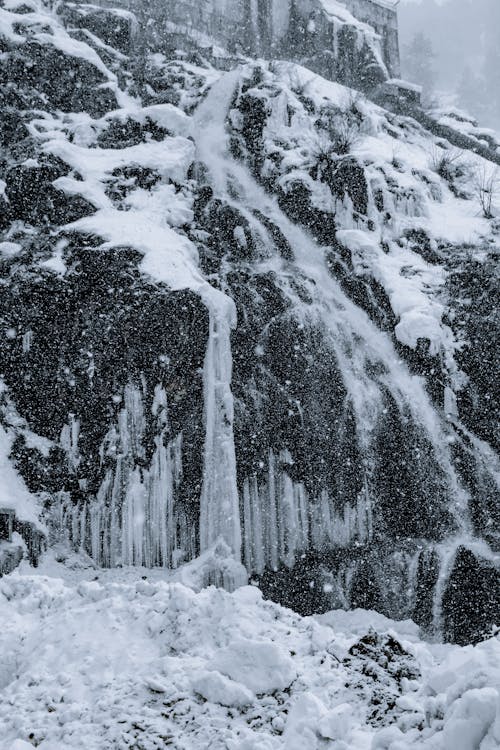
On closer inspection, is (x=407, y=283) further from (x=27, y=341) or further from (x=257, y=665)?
(x=257, y=665)

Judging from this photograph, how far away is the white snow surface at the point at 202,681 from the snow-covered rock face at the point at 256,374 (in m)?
3.74

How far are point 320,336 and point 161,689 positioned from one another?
7598 millimetres

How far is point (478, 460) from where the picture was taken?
30.5 feet

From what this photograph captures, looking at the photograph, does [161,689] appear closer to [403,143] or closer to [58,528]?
[58,528]

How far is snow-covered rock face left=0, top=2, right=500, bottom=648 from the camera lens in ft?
27.2

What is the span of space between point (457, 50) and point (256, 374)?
5137 centimetres

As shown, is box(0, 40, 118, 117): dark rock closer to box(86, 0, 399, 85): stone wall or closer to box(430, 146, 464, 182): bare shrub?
box(86, 0, 399, 85): stone wall

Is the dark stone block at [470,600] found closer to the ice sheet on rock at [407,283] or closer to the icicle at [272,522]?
the icicle at [272,522]

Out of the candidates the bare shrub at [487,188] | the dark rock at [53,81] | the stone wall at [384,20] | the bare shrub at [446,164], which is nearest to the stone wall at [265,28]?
the stone wall at [384,20]

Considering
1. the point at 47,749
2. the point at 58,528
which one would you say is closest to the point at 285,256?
the point at 58,528

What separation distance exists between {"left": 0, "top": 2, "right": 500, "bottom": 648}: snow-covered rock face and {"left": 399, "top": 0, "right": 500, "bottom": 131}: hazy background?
104ft

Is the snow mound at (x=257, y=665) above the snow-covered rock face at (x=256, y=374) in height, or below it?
below

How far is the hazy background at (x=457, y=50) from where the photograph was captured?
39219 millimetres

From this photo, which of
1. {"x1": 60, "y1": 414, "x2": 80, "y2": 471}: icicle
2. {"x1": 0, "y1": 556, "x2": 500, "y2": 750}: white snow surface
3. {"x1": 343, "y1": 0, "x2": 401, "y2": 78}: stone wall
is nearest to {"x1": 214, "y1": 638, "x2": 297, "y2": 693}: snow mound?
{"x1": 0, "y1": 556, "x2": 500, "y2": 750}: white snow surface
